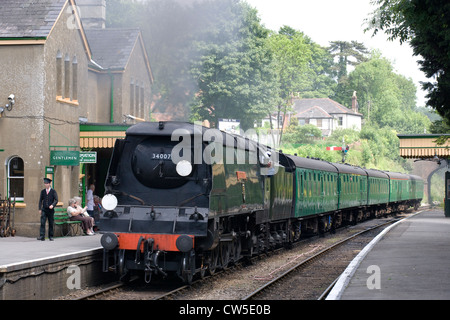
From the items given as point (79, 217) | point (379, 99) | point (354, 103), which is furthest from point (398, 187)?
point (379, 99)

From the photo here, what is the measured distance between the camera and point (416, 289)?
38.8ft

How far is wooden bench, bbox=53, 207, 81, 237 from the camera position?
2083cm

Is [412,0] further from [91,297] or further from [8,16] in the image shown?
[8,16]

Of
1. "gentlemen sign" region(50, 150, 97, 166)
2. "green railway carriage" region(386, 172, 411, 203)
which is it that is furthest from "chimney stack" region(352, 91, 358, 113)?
"gentlemen sign" region(50, 150, 97, 166)

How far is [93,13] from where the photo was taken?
108ft

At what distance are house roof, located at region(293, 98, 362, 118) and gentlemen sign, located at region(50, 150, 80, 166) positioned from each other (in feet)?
279

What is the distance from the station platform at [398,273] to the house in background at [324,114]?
3278 inches

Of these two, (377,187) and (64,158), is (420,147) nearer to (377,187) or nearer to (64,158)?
(377,187)

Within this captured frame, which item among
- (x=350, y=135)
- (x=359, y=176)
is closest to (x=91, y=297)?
(x=359, y=176)

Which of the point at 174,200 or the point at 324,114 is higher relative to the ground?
the point at 324,114

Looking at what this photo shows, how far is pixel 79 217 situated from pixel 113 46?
988cm

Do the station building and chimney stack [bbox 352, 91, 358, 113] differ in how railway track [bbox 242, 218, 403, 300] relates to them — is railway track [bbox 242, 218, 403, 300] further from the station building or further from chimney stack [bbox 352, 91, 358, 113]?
chimney stack [bbox 352, 91, 358, 113]

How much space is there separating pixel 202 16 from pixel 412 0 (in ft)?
30.1

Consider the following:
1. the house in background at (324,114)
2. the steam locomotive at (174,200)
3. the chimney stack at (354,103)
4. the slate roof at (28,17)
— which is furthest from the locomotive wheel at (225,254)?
the chimney stack at (354,103)
